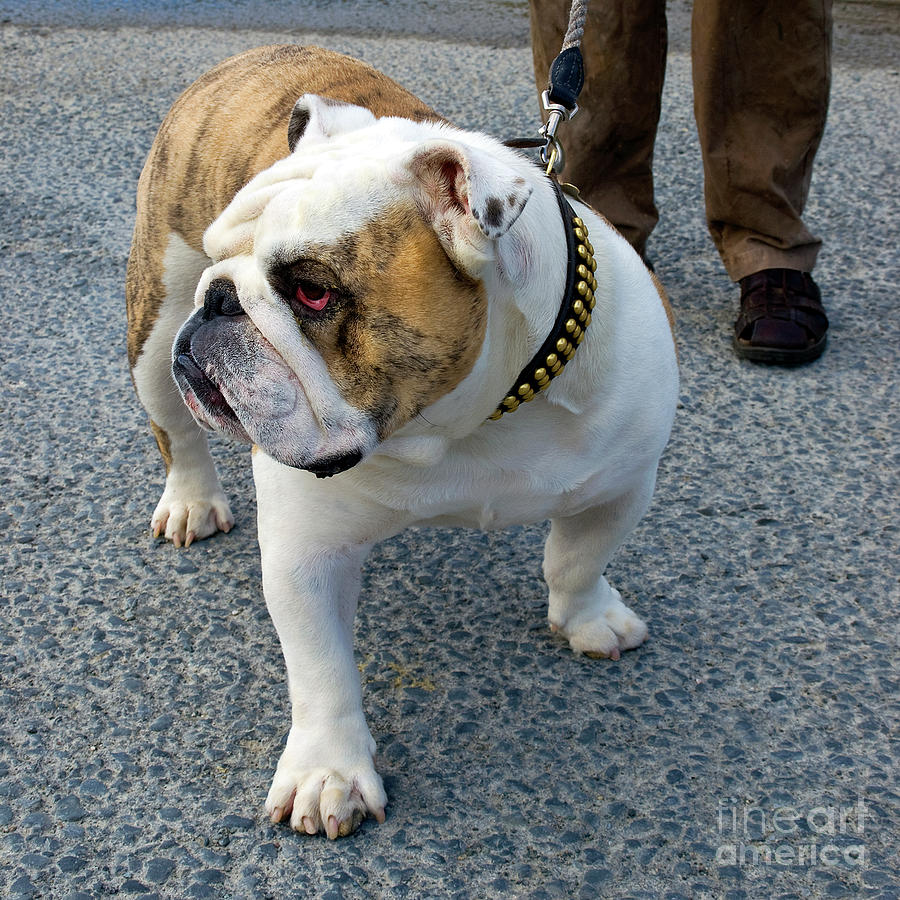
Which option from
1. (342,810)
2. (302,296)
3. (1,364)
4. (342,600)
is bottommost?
(1,364)

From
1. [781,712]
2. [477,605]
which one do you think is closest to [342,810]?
[477,605]

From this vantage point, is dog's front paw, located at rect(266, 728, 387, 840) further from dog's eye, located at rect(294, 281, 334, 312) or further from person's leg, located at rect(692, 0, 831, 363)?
person's leg, located at rect(692, 0, 831, 363)

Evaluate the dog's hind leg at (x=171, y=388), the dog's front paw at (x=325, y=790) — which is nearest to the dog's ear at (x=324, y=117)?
the dog's hind leg at (x=171, y=388)

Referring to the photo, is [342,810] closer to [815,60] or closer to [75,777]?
[75,777]

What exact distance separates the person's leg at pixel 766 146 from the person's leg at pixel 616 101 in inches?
6.7

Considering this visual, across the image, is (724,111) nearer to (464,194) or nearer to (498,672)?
(498,672)

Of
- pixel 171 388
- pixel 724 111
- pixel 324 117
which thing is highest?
pixel 324 117

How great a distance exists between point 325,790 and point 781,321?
234 cm

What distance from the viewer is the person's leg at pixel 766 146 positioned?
3514mm

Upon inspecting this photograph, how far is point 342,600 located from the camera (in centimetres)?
216

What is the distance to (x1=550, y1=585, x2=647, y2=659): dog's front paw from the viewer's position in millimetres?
2574

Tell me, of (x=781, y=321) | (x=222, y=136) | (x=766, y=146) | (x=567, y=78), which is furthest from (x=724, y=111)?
(x=222, y=136)

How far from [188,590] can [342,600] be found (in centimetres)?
83

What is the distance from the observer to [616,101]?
3.76 m
